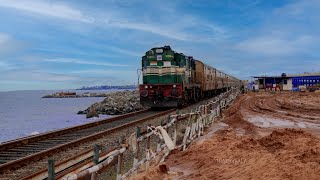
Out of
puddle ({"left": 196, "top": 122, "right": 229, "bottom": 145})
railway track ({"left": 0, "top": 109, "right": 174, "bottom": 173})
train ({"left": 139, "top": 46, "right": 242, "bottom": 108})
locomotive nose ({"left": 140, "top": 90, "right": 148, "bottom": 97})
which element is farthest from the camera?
locomotive nose ({"left": 140, "top": 90, "right": 148, "bottom": 97})

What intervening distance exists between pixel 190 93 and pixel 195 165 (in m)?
21.4

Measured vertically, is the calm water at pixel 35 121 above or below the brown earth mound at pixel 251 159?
below

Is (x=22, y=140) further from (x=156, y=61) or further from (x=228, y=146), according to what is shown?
(x=156, y=61)

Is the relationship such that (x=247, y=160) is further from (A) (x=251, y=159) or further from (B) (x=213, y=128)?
(B) (x=213, y=128)

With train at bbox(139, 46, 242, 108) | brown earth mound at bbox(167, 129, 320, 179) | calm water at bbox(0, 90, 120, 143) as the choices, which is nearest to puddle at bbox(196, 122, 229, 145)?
brown earth mound at bbox(167, 129, 320, 179)

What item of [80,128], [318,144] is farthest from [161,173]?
[80,128]

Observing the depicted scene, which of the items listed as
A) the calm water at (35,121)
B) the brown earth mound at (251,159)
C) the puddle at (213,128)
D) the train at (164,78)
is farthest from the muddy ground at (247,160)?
the calm water at (35,121)

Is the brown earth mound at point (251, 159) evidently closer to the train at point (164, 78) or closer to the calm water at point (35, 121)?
the train at point (164, 78)

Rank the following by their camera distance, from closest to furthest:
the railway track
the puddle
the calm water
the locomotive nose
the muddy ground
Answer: the muddy ground
the railway track
the puddle
the locomotive nose
the calm water

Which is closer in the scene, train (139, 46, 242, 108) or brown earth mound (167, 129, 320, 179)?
brown earth mound (167, 129, 320, 179)

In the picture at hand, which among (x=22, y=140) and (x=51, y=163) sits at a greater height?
(x=51, y=163)

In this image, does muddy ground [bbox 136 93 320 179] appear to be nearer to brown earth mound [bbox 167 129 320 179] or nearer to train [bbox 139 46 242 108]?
brown earth mound [bbox 167 129 320 179]

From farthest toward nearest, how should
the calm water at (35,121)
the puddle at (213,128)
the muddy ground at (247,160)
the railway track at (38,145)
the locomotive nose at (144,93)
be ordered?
the calm water at (35,121), the locomotive nose at (144,93), the puddle at (213,128), the railway track at (38,145), the muddy ground at (247,160)

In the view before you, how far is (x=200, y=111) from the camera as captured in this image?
48.8 feet
